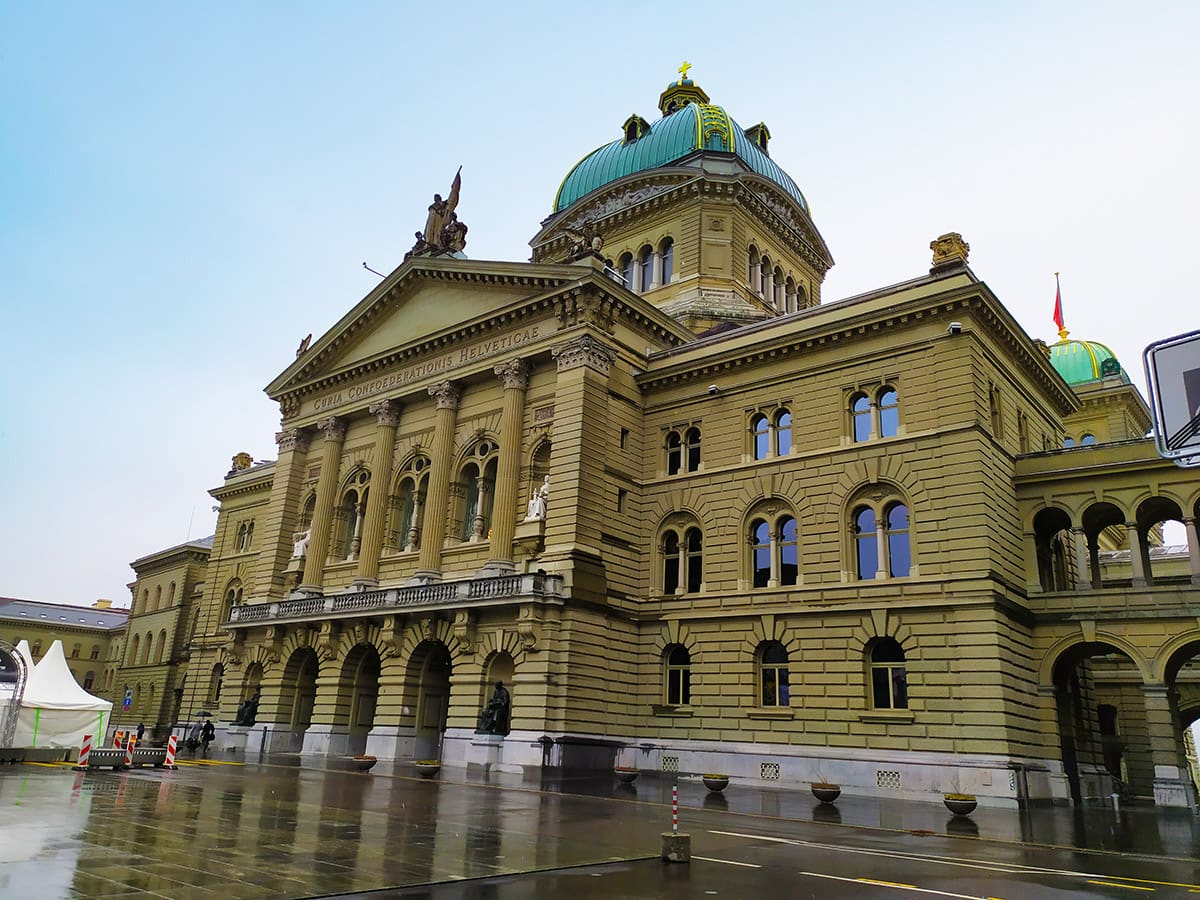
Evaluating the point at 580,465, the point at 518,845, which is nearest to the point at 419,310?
the point at 580,465

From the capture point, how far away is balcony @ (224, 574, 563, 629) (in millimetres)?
33875

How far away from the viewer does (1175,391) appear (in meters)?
7.42

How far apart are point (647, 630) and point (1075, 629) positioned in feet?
50.7

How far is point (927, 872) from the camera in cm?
1308

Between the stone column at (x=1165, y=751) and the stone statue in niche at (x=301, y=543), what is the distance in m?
36.9

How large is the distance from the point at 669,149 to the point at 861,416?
94.8ft

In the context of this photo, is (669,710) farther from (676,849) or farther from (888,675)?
(676,849)

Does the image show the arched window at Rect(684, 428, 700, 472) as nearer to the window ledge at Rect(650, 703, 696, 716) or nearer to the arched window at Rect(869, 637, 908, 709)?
the window ledge at Rect(650, 703, 696, 716)

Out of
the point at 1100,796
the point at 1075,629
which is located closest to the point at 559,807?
the point at 1075,629

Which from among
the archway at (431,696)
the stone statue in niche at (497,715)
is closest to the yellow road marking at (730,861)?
the stone statue in niche at (497,715)

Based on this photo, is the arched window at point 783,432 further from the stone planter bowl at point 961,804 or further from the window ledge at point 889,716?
the stone planter bowl at point 961,804

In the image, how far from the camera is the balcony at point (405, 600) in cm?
3388

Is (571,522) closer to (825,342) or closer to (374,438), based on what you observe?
(825,342)

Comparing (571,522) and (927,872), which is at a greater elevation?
(571,522)
